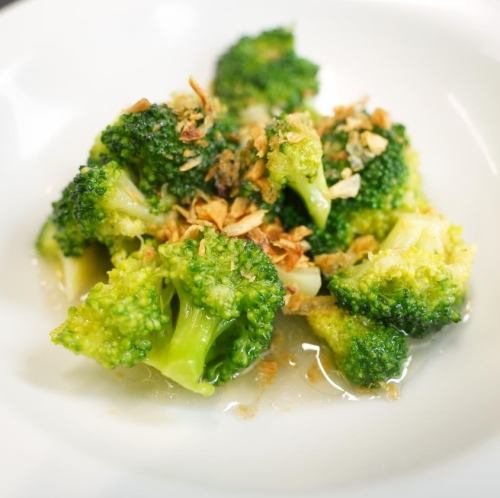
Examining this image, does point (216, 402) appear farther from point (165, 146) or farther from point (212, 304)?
point (165, 146)

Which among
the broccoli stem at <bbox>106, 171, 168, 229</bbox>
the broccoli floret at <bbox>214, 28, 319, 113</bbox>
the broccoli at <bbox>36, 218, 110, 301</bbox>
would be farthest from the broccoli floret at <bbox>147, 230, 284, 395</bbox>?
the broccoli floret at <bbox>214, 28, 319, 113</bbox>

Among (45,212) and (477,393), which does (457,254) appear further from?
(45,212)

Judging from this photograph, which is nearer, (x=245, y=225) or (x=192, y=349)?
(x=192, y=349)

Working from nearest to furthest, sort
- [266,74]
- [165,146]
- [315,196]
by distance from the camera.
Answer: [165,146], [315,196], [266,74]

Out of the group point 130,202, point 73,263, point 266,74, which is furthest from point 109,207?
point 266,74

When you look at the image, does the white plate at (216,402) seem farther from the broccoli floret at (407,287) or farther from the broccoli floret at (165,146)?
the broccoli floret at (165,146)

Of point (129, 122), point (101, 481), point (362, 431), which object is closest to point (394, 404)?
point (362, 431)

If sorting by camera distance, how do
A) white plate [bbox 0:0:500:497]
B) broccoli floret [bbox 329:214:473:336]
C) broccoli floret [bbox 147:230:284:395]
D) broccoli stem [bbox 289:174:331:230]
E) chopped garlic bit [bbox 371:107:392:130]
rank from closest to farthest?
white plate [bbox 0:0:500:497] → broccoli floret [bbox 147:230:284:395] → broccoli floret [bbox 329:214:473:336] → broccoli stem [bbox 289:174:331:230] → chopped garlic bit [bbox 371:107:392:130]

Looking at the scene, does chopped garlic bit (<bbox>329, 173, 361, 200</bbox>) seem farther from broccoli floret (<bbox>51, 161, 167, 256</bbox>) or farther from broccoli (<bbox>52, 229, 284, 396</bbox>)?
broccoli floret (<bbox>51, 161, 167, 256</bbox>)
